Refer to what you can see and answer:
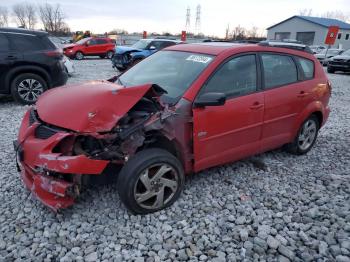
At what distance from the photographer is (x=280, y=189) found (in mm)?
3799

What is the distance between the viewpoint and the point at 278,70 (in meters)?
4.14

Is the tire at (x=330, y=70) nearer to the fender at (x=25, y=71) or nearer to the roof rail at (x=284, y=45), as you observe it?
the roof rail at (x=284, y=45)

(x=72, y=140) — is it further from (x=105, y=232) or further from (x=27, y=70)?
(x=27, y=70)

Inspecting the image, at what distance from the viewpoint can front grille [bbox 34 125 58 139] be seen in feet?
9.47

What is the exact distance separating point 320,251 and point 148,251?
61.9 inches


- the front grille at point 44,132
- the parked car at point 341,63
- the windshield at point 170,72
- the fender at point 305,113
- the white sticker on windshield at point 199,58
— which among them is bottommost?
the parked car at point 341,63

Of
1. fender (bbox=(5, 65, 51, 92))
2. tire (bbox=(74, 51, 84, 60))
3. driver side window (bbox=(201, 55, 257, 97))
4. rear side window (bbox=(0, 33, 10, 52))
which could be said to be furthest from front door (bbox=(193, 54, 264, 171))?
tire (bbox=(74, 51, 84, 60))

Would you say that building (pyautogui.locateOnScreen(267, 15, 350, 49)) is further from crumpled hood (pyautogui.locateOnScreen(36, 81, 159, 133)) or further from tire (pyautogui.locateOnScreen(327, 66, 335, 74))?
crumpled hood (pyautogui.locateOnScreen(36, 81, 159, 133))

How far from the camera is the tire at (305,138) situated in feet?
15.3

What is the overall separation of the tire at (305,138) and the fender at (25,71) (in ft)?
19.7

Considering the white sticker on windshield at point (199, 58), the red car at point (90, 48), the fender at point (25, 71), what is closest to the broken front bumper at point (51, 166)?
the white sticker on windshield at point (199, 58)

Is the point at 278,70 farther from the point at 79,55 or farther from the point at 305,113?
the point at 79,55

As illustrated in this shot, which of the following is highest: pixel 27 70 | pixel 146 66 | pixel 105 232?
pixel 146 66

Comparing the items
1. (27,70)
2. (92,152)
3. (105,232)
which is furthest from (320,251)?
(27,70)
